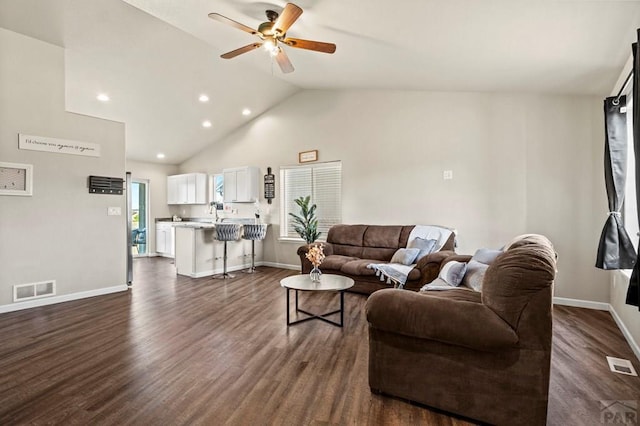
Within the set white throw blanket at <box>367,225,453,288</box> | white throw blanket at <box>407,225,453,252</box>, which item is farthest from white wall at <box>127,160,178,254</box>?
white throw blanket at <box>407,225,453,252</box>

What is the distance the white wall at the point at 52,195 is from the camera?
3.67m

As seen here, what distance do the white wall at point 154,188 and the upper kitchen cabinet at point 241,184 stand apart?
244cm

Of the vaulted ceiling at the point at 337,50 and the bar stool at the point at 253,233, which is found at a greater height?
the vaulted ceiling at the point at 337,50

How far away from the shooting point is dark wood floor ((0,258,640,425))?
183cm

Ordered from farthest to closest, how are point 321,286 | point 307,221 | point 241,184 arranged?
1. point 241,184
2. point 307,221
3. point 321,286

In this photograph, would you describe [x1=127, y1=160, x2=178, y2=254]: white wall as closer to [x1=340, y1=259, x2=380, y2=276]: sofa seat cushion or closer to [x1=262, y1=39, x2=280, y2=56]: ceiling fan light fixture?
[x1=340, y1=259, x2=380, y2=276]: sofa seat cushion

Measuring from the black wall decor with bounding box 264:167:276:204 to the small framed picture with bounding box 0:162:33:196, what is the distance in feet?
12.2

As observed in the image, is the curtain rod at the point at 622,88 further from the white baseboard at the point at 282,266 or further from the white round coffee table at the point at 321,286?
the white baseboard at the point at 282,266

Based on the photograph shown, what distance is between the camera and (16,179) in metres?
3.73

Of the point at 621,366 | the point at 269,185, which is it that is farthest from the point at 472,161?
the point at 269,185

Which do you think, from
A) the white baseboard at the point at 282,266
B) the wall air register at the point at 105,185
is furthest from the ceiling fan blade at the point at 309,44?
the white baseboard at the point at 282,266

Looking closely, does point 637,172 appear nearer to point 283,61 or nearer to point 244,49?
point 283,61

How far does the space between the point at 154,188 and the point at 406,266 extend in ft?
23.2

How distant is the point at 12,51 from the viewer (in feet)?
12.0
